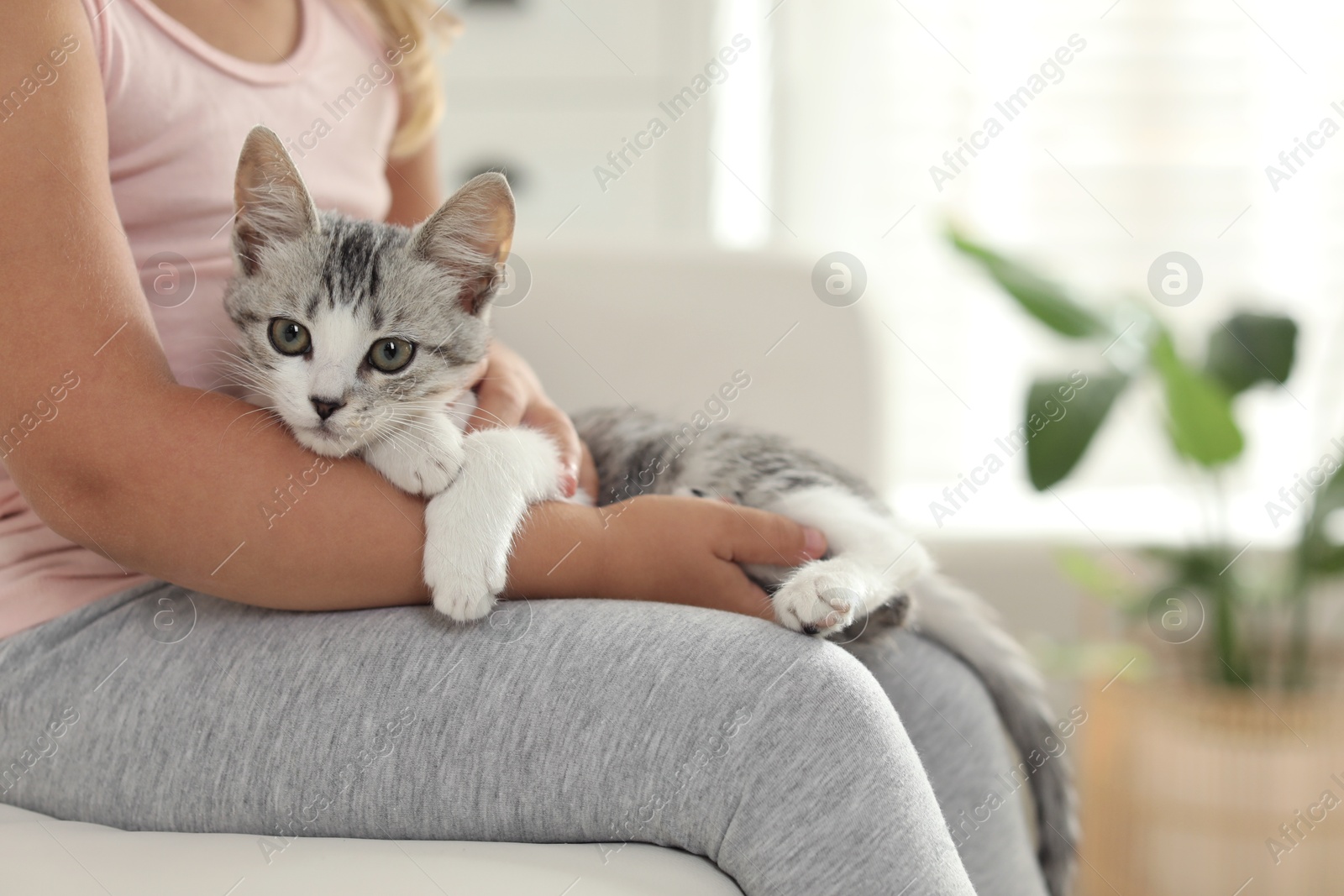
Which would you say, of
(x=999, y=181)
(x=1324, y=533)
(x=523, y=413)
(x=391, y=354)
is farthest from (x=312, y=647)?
(x=999, y=181)

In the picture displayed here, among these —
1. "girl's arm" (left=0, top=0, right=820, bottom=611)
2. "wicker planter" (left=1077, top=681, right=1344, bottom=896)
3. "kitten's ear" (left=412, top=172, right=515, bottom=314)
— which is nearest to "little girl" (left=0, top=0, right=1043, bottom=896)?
"girl's arm" (left=0, top=0, right=820, bottom=611)

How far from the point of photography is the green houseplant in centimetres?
172

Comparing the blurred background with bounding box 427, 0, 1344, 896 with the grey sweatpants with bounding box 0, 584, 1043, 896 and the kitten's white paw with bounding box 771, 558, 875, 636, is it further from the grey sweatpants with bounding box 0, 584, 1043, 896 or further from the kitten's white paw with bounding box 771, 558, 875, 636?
the grey sweatpants with bounding box 0, 584, 1043, 896

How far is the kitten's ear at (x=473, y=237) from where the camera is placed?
896mm

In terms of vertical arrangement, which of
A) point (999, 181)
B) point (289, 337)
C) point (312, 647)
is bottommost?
point (312, 647)

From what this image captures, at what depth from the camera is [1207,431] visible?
1703mm

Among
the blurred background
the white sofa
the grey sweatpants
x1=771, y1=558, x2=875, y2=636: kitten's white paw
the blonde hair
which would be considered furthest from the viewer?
the blurred background

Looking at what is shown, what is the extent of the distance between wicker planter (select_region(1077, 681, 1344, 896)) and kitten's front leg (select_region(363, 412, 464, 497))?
154 centimetres

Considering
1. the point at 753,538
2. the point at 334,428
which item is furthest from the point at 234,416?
the point at 753,538

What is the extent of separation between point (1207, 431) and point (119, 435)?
166 centimetres

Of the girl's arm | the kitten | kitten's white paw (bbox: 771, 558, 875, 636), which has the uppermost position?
kitten's white paw (bbox: 771, 558, 875, 636)

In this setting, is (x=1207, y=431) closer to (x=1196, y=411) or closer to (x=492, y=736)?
(x=1196, y=411)

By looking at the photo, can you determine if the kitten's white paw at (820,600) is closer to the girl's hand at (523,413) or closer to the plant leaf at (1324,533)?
the girl's hand at (523,413)

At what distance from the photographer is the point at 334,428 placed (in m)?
0.85
